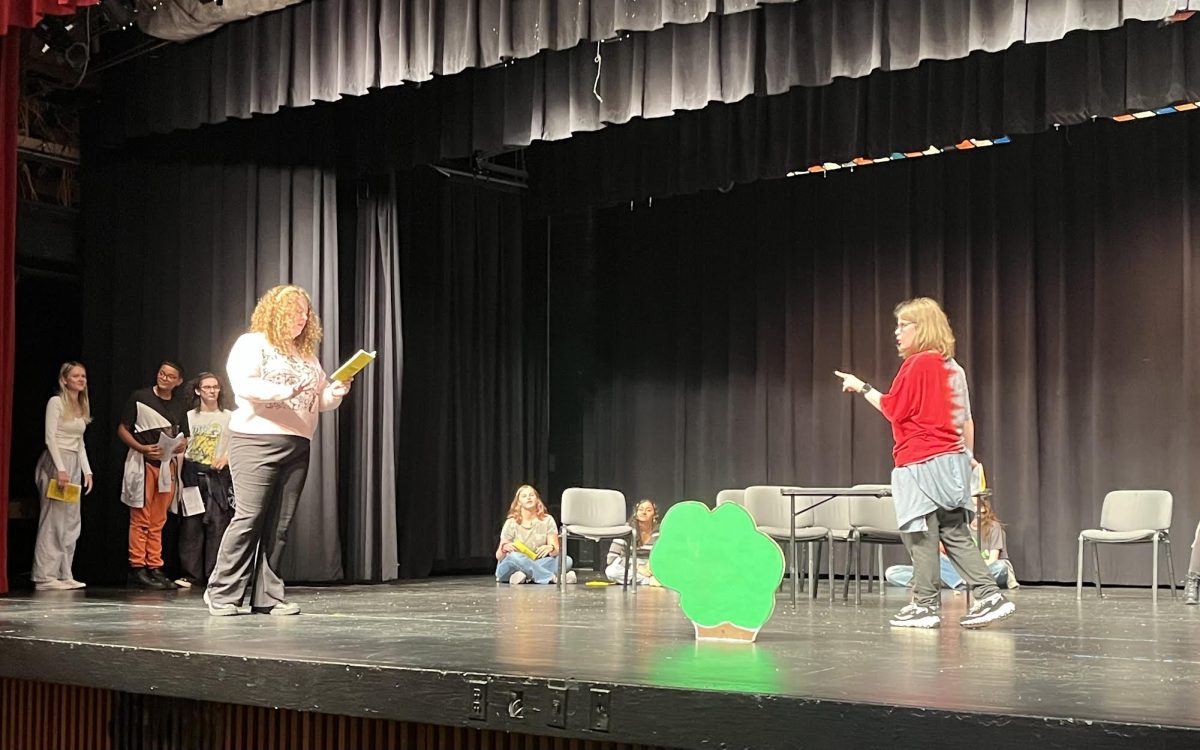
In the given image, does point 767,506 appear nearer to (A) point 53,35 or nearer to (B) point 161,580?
(B) point 161,580

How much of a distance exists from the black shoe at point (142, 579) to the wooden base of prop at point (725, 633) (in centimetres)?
469

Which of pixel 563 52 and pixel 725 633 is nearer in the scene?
→ pixel 725 633

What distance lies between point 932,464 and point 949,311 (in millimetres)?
5145

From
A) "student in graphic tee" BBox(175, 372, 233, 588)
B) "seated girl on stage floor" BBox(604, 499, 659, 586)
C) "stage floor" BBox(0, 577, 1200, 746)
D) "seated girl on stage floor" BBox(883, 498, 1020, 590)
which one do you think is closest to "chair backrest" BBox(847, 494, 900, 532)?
"seated girl on stage floor" BBox(883, 498, 1020, 590)

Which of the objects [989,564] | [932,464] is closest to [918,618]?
[932,464]

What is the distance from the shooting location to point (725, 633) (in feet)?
15.1

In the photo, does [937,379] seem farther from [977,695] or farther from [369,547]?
[369,547]

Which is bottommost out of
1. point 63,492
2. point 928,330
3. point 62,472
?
point 63,492

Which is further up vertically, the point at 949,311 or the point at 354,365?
the point at 949,311

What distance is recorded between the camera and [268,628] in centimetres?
493

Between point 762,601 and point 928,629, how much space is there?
1.28m

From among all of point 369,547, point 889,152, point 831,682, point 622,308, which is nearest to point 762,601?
point 831,682

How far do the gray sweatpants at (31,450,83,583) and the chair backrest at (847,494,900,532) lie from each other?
4822 millimetres

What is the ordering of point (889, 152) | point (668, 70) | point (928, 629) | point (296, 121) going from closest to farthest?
point (928, 629) → point (668, 70) → point (889, 152) → point (296, 121)
